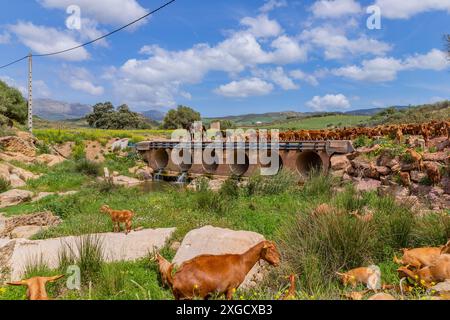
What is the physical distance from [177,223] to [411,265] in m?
5.48

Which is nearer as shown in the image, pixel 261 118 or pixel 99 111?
pixel 99 111

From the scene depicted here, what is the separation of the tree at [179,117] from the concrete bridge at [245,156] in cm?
3457

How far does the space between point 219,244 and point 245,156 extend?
17.3 meters

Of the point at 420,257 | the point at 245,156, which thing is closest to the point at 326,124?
the point at 245,156

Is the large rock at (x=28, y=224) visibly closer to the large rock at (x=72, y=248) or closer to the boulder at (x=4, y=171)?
the large rock at (x=72, y=248)

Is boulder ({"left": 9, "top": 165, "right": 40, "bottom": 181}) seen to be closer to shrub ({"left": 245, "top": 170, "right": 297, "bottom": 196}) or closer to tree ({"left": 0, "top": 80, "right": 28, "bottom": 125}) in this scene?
shrub ({"left": 245, "top": 170, "right": 297, "bottom": 196})

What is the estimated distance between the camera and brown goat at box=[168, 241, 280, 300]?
141 inches

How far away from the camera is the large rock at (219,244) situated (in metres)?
5.21

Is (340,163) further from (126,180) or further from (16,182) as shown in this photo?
(16,182)

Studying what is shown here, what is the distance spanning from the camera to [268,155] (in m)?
21.3

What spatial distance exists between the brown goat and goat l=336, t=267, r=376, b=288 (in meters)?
1.17

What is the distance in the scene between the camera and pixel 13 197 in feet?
49.9

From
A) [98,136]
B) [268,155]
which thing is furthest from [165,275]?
[98,136]
